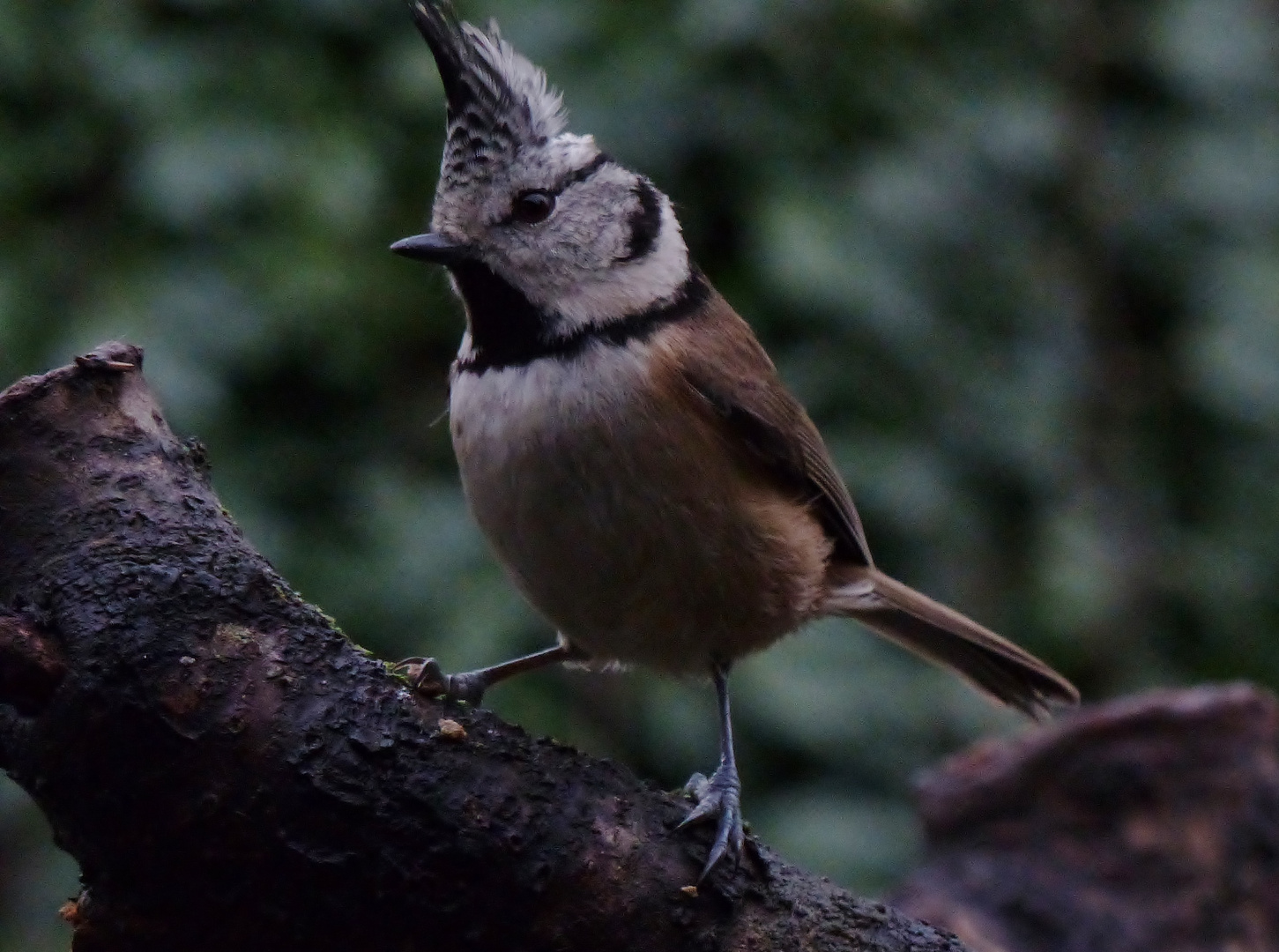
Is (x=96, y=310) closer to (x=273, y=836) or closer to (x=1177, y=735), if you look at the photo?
(x=273, y=836)

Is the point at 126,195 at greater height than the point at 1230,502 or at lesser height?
greater

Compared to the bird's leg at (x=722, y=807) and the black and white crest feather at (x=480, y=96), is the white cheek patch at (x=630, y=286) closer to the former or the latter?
the black and white crest feather at (x=480, y=96)

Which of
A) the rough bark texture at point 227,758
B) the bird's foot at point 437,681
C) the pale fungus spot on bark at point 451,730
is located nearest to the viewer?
the rough bark texture at point 227,758

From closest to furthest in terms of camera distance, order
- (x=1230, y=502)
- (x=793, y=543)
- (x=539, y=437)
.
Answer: (x=539, y=437), (x=793, y=543), (x=1230, y=502)

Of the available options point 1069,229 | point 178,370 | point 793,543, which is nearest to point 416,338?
point 178,370

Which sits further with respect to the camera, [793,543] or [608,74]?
[608,74]

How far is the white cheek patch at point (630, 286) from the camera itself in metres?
2.54

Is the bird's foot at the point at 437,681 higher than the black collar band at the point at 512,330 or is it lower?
lower

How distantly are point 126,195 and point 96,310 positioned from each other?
31cm

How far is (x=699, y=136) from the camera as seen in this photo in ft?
12.1

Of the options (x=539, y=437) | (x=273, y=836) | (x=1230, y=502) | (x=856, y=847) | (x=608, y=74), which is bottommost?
(x=856, y=847)

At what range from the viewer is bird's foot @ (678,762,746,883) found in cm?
198

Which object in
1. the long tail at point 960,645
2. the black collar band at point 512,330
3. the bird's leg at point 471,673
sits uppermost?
the black collar band at point 512,330

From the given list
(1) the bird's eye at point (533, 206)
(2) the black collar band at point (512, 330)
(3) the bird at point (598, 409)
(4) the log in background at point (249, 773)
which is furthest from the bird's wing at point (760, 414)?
(4) the log in background at point (249, 773)
